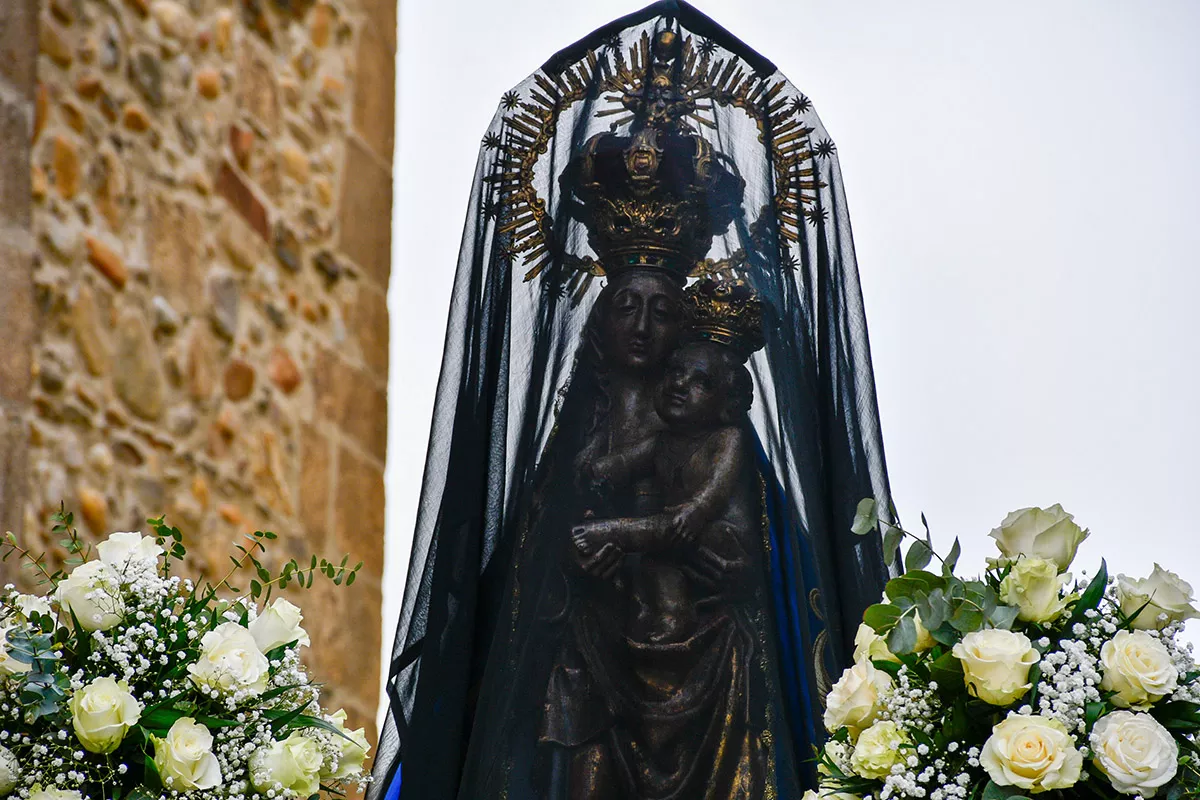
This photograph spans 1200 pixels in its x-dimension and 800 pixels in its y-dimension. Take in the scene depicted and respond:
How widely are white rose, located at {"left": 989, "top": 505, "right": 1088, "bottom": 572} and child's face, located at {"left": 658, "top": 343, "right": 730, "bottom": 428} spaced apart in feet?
3.35

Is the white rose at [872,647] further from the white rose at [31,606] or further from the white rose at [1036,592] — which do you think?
the white rose at [31,606]

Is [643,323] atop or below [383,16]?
below

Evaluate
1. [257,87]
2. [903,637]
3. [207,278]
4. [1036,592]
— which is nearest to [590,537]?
[903,637]

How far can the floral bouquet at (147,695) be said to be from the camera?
10.9ft

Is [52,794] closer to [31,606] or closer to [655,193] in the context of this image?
[31,606]

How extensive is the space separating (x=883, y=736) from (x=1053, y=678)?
285 millimetres

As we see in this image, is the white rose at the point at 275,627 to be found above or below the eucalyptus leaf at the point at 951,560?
below

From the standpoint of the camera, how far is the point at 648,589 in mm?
4125

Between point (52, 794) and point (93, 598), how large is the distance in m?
0.35

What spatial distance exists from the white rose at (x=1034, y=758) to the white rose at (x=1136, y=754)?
0.15ft

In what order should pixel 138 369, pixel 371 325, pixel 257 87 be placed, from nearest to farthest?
pixel 138 369
pixel 257 87
pixel 371 325

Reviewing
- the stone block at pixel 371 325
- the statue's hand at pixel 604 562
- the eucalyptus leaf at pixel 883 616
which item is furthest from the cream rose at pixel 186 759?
the stone block at pixel 371 325

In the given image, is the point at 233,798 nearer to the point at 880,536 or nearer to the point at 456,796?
the point at 456,796

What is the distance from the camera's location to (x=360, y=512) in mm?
7035
